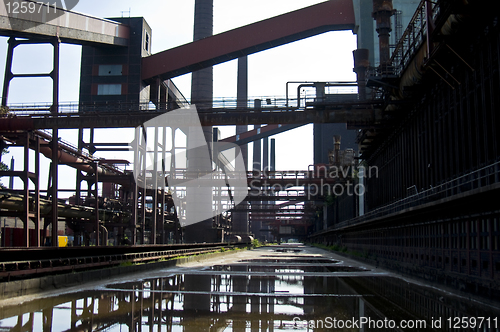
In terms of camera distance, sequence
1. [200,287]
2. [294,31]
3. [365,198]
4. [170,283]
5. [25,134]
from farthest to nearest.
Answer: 1. [365,198]
2. [294,31]
3. [25,134]
4. [170,283]
5. [200,287]

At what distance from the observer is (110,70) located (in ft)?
125

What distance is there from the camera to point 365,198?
4241 cm

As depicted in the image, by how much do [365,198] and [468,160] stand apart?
83.3 feet

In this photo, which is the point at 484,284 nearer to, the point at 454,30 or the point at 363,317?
the point at 363,317

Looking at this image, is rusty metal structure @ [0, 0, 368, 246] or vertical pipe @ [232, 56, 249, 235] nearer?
rusty metal structure @ [0, 0, 368, 246]

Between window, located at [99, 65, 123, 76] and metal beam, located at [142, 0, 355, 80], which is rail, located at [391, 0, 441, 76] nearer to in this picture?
metal beam, located at [142, 0, 355, 80]

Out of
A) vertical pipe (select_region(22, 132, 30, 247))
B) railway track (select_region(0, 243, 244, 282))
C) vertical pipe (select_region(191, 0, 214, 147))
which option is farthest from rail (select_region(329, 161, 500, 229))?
vertical pipe (select_region(191, 0, 214, 147))

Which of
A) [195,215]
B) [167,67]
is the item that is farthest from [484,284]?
[195,215]

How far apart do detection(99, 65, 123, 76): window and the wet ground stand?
2582 centimetres

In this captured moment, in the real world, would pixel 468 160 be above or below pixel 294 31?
below

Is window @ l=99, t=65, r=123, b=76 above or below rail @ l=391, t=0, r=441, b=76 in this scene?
above

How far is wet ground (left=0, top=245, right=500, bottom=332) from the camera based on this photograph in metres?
8.34

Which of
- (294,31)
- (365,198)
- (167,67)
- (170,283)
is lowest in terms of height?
(170,283)

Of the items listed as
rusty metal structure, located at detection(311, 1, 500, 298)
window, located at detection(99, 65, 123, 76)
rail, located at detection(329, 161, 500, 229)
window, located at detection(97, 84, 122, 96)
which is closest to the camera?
rail, located at detection(329, 161, 500, 229)
